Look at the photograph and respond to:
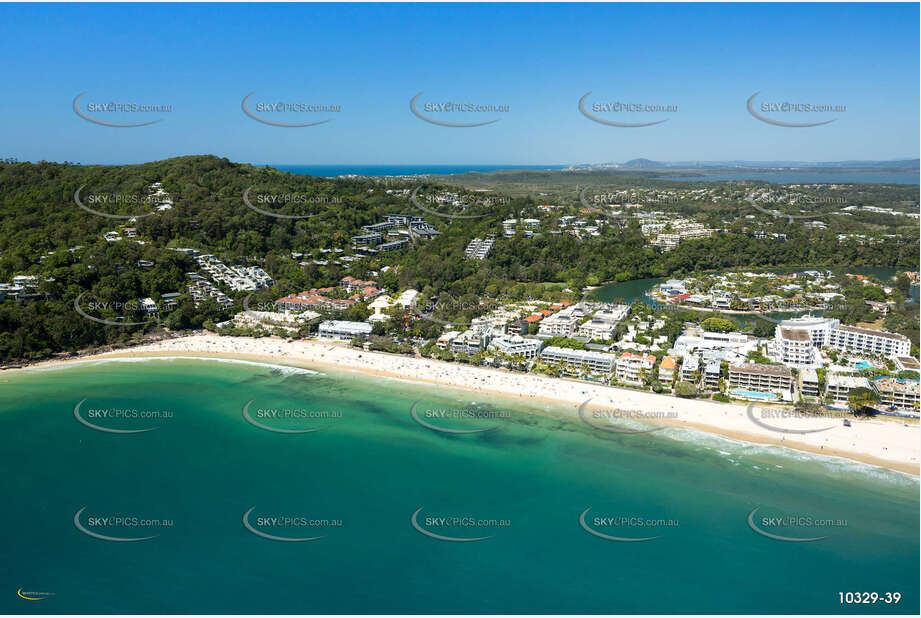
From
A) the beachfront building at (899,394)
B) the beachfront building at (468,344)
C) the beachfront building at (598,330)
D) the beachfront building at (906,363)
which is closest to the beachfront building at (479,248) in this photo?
the beachfront building at (598,330)

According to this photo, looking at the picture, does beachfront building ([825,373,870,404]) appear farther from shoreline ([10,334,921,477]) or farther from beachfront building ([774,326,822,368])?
beachfront building ([774,326,822,368])

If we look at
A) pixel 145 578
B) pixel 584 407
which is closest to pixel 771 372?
pixel 584 407

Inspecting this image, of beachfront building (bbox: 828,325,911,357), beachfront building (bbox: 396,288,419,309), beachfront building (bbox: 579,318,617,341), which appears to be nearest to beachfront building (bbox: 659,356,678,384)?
beachfront building (bbox: 579,318,617,341)

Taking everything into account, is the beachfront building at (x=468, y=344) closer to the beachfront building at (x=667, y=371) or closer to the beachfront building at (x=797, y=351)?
the beachfront building at (x=667, y=371)

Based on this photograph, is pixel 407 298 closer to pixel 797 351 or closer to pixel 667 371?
pixel 667 371

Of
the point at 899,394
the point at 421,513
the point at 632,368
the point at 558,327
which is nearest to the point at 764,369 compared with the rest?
the point at 899,394

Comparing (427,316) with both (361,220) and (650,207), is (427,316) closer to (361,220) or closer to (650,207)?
(361,220)
